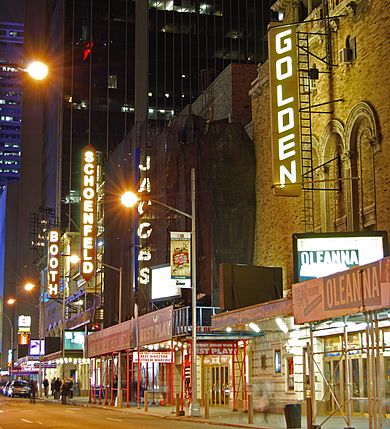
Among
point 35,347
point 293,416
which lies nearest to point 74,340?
point 35,347

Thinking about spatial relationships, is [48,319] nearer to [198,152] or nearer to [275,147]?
[198,152]

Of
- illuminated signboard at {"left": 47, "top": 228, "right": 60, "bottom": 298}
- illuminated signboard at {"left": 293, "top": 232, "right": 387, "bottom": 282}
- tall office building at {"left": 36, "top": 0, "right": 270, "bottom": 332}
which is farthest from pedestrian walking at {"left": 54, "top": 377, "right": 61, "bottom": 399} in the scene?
illuminated signboard at {"left": 293, "top": 232, "right": 387, "bottom": 282}

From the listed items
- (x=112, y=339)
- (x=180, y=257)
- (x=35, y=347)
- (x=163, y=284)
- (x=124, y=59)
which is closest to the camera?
(x=180, y=257)

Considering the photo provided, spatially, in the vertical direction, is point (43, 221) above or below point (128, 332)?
Result: above

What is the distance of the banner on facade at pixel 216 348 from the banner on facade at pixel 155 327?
1570mm

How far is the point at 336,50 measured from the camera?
104ft

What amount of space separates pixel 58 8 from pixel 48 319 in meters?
41.5

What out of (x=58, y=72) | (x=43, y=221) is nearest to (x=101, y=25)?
(x=58, y=72)

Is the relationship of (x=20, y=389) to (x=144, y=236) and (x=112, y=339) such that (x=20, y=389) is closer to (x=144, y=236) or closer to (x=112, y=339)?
(x=112, y=339)

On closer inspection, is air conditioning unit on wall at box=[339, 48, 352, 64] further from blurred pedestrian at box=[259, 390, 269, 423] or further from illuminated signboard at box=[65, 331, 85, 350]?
illuminated signboard at box=[65, 331, 85, 350]

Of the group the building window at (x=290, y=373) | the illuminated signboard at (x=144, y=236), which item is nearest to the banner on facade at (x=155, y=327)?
the building window at (x=290, y=373)

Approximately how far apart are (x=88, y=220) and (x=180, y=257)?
3085 centimetres

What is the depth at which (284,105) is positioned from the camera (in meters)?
32.2

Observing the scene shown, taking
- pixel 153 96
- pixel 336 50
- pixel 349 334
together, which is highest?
pixel 153 96
